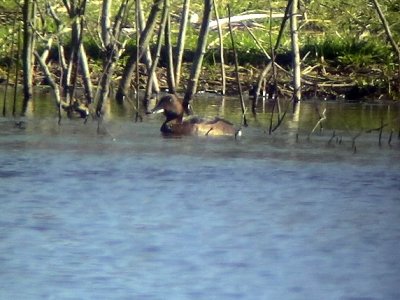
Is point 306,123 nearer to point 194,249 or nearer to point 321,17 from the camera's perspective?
point 321,17

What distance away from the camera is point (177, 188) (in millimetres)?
13984

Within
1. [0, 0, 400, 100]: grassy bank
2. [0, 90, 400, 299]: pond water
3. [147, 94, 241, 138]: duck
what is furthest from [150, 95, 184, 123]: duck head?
[0, 0, 400, 100]: grassy bank

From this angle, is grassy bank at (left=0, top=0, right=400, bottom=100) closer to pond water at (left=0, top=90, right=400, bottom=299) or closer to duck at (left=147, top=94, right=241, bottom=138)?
duck at (left=147, top=94, right=241, bottom=138)

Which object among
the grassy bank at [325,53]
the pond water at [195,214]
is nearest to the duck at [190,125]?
the pond water at [195,214]

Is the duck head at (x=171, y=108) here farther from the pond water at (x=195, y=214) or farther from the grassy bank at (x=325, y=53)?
the grassy bank at (x=325, y=53)

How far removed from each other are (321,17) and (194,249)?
15.6 meters

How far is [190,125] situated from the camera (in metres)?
18.1

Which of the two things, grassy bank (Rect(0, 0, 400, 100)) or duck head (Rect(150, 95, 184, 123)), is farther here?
grassy bank (Rect(0, 0, 400, 100))

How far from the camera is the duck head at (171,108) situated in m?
18.6

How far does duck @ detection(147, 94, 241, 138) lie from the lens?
17.7 metres

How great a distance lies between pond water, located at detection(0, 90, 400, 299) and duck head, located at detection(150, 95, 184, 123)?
28 cm

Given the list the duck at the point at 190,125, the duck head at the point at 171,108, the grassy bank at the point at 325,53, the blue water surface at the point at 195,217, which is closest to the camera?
the blue water surface at the point at 195,217

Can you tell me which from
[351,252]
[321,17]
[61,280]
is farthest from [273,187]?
[321,17]

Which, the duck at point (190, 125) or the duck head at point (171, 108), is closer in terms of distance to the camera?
the duck at point (190, 125)
